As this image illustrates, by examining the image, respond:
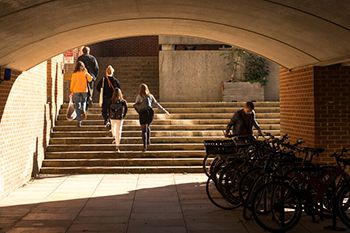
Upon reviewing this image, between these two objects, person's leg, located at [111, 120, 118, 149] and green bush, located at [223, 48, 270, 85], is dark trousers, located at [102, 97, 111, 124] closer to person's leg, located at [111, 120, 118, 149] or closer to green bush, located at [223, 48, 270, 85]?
person's leg, located at [111, 120, 118, 149]

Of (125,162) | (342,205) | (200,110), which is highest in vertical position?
(200,110)

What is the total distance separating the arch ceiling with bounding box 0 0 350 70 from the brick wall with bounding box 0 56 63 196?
604 millimetres

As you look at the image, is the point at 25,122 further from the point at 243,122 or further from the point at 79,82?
the point at 243,122

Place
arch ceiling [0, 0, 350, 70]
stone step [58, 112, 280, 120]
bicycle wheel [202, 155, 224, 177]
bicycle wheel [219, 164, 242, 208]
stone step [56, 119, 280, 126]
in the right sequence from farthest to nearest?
stone step [58, 112, 280, 120], stone step [56, 119, 280, 126], bicycle wheel [202, 155, 224, 177], bicycle wheel [219, 164, 242, 208], arch ceiling [0, 0, 350, 70]

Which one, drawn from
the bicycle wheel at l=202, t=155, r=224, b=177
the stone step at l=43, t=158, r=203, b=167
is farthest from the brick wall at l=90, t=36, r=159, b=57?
the bicycle wheel at l=202, t=155, r=224, b=177

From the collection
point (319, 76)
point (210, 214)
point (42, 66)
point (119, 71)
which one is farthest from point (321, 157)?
point (119, 71)

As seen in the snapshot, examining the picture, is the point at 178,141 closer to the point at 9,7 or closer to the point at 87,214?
the point at 87,214

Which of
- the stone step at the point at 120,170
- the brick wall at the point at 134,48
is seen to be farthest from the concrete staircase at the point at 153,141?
the brick wall at the point at 134,48

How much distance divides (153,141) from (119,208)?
5.54 m

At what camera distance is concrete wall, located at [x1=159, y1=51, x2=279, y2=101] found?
18422mm

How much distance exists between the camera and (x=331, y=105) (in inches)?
384

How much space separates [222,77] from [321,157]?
8959mm

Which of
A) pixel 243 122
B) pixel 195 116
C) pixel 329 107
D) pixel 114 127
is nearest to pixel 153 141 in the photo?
pixel 114 127

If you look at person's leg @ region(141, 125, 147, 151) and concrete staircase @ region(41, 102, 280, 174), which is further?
person's leg @ region(141, 125, 147, 151)
